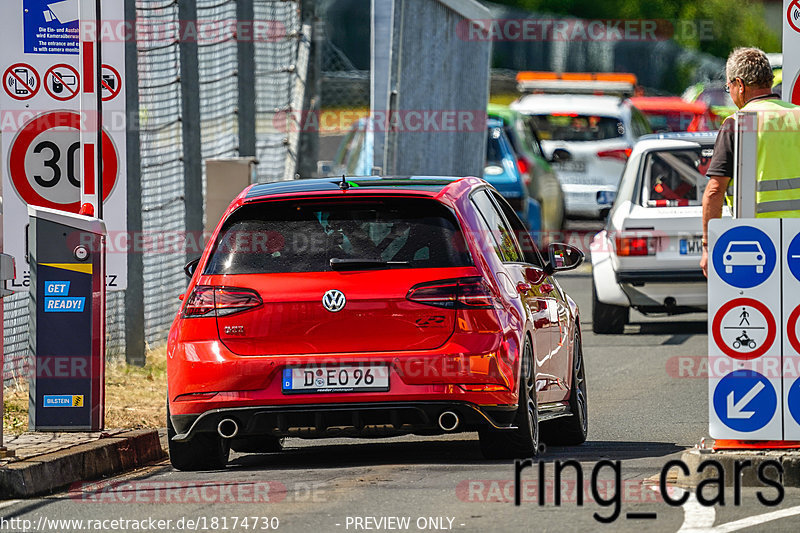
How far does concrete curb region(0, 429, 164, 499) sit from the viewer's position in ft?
27.7

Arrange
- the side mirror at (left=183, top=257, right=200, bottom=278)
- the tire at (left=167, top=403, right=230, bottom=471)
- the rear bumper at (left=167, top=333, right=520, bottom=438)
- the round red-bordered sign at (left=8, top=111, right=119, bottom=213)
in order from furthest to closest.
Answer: the round red-bordered sign at (left=8, top=111, right=119, bottom=213) → the side mirror at (left=183, top=257, right=200, bottom=278) → the tire at (left=167, top=403, right=230, bottom=471) → the rear bumper at (left=167, top=333, right=520, bottom=438)

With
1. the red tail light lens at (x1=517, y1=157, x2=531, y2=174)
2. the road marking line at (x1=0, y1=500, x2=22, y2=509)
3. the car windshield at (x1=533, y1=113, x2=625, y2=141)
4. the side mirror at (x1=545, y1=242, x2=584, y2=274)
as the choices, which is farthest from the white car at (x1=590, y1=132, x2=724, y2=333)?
the car windshield at (x1=533, y1=113, x2=625, y2=141)

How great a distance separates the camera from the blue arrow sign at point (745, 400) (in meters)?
8.43

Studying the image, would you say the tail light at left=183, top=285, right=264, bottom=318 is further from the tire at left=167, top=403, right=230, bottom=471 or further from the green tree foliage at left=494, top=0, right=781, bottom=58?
the green tree foliage at left=494, top=0, right=781, bottom=58

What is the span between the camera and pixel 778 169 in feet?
28.0

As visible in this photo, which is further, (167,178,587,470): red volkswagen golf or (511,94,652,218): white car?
(511,94,652,218): white car

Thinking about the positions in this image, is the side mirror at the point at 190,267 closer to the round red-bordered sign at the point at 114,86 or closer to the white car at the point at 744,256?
the round red-bordered sign at the point at 114,86

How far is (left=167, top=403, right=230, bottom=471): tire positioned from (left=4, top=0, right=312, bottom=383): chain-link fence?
4.52 meters

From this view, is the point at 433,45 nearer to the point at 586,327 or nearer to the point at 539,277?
the point at 586,327

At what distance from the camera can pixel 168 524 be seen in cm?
769

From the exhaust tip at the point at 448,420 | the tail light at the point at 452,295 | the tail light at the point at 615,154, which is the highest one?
the tail light at the point at 615,154

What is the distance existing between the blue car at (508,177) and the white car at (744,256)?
44.1 feet

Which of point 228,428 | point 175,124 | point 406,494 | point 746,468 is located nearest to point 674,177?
point 175,124

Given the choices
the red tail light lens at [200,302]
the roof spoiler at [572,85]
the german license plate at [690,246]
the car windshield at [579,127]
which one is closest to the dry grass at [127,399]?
the red tail light lens at [200,302]
